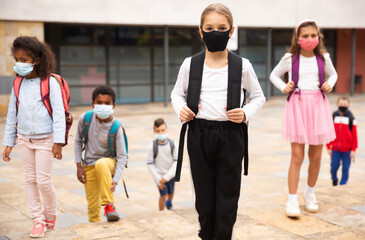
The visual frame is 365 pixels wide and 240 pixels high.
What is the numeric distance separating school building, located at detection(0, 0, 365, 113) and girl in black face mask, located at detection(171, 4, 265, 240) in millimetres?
13840

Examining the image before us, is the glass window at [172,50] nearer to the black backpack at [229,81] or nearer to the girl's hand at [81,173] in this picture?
the girl's hand at [81,173]

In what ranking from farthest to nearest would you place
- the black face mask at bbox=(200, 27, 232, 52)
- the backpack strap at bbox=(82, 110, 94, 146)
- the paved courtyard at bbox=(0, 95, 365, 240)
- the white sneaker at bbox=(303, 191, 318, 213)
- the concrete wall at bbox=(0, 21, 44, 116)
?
1. the concrete wall at bbox=(0, 21, 44, 116)
2. the white sneaker at bbox=(303, 191, 318, 213)
3. the backpack strap at bbox=(82, 110, 94, 146)
4. the paved courtyard at bbox=(0, 95, 365, 240)
5. the black face mask at bbox=(200, 27, 232, 52)

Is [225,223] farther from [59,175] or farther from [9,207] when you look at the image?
[59,175]

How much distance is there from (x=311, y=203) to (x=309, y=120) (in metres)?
0.87

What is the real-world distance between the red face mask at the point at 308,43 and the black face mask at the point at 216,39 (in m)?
1.94

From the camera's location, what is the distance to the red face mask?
5.39 metres

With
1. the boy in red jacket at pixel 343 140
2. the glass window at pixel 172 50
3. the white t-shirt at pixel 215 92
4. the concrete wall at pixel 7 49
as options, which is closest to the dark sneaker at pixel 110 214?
the white t-shirt at pixel 215 92

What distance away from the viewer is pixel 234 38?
10.3 meters

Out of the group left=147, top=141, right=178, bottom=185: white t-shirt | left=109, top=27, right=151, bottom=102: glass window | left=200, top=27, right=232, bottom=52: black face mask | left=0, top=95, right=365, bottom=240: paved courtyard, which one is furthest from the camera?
left=109, top=27, right=151, bottom=102: glass window

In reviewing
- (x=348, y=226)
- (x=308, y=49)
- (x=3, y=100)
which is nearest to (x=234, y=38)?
(x=308, y=49)

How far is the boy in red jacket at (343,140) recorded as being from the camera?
25.4ft

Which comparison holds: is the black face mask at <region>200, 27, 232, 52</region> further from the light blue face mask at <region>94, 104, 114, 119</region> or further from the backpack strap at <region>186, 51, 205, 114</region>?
the light blue face mask at <region>94, 104, 114, 119</region>

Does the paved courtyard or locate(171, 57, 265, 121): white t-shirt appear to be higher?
locate(171, 57, 265, 121): white t-shirt

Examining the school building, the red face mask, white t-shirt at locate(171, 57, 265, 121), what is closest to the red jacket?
the red face mask
